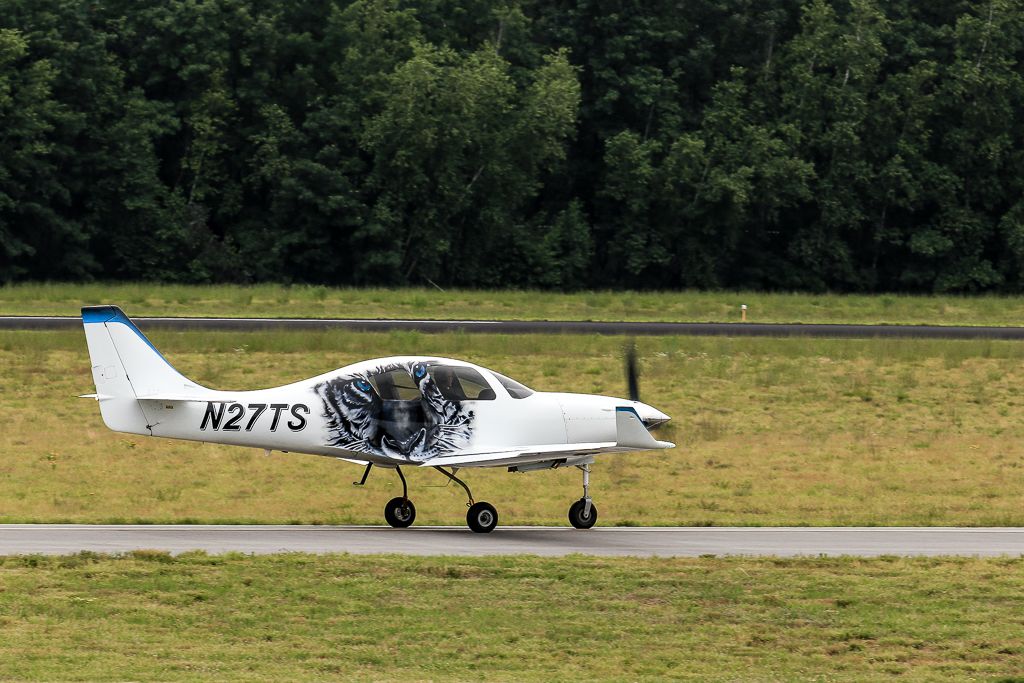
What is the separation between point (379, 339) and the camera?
36.9 m

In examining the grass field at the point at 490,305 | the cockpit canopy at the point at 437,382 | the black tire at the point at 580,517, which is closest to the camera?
the cockpit canopy at the point at 437,382

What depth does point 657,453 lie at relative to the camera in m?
26.3

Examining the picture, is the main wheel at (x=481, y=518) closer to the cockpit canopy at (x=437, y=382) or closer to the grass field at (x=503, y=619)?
the cockpit canopy at (x=437, y=382)

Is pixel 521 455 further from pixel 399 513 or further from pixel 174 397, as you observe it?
pixel 174 397

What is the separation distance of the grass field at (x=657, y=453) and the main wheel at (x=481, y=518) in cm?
145

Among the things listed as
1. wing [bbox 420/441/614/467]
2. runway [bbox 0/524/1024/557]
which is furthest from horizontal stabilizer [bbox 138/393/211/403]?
wing [bbox 420/441/614/467]

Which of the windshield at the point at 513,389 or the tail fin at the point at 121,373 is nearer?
the tail fin at the point at 121,373

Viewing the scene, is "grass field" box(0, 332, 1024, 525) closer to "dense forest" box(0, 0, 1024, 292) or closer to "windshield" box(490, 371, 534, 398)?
"windshield" box(490, 371, 534, 398)

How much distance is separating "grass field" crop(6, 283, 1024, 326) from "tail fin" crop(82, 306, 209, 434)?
1099 inches

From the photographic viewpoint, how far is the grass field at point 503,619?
38.3 feet

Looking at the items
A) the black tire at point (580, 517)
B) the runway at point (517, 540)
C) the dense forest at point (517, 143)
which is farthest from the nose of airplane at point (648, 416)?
the dense forest at point (517, 143)

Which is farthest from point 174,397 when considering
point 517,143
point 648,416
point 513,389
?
point 517,143

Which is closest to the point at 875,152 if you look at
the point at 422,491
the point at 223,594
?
the point at 422,491

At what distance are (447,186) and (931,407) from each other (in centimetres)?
3251
